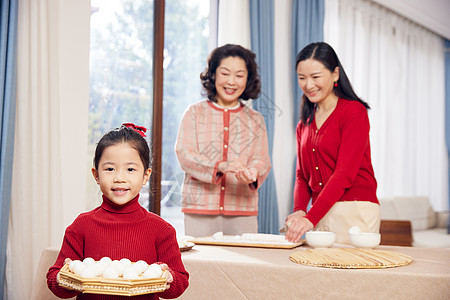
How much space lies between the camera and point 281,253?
1.72 meters

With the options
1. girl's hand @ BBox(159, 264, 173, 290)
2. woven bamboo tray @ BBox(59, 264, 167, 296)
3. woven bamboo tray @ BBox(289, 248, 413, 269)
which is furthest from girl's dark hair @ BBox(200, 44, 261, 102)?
woven bamboo tray @ BBox(59, 264, 167, 296)

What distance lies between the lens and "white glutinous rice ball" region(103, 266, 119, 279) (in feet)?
3.37

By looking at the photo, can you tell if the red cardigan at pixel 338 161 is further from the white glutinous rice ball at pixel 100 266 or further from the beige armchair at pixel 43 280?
the white glutinous rice ball at pixel 100 266

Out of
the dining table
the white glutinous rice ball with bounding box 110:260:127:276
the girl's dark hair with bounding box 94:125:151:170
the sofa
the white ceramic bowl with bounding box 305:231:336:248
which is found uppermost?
the girl's dark hair with bounding box 94:125:151:170

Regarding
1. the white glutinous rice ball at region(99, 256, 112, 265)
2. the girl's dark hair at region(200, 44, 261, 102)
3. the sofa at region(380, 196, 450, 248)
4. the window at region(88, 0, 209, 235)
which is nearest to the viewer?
the white glutinous rice ball at region(99, 256, 112, 265)

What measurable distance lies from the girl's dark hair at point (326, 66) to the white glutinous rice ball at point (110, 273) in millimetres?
1412

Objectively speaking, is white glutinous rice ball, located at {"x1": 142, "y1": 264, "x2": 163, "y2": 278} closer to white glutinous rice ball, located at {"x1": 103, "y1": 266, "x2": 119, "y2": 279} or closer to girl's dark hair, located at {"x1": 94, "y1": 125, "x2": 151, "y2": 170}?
white glutinous rice ball, located at {"x1": 103, "y1": 266, "x2": 119, "y2": 279}

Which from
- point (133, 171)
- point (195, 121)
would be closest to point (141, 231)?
point (133, 171)

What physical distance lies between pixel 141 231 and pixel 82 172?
6.75 feet

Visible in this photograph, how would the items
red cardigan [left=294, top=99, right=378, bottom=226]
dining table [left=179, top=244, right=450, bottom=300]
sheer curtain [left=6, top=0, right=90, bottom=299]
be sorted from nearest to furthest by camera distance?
1. dining table [left=179, top=244, right=450, bottom=300]
2. red cardigan [left=294, top=99, right=378, bottom=226]
3. sheer curtain [left=6, top=0, right=90, bottom=299]

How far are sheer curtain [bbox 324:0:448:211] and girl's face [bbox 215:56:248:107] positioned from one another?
3193mm

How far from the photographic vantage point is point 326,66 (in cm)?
220

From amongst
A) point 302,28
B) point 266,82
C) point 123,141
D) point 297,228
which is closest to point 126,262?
point 123,141

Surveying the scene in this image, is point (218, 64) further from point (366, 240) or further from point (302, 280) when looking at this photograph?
point (302, 280)
